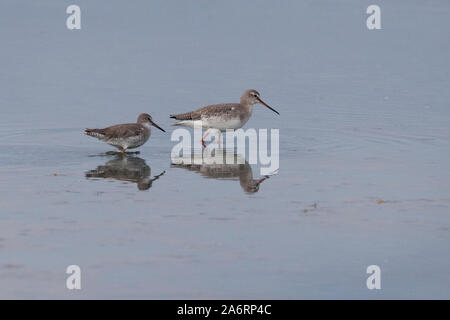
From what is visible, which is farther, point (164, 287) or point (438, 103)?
point (438, 103)

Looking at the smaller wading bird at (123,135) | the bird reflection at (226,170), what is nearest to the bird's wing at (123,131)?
the smaller wading bird at (123,135)

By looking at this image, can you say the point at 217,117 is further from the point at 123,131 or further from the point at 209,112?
the point at 123,131

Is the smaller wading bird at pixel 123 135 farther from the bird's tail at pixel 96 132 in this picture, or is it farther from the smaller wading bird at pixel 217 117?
the smaller wading bird at pixel 217 117

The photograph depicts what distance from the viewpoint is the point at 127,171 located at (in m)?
14.2

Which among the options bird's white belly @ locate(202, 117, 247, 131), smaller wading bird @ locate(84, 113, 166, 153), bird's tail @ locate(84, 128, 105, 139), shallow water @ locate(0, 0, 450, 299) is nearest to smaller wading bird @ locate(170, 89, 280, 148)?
bird's white belly @ locate(202, 117, 247, 131)

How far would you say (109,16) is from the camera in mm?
29672

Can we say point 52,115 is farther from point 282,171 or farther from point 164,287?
point 164,287

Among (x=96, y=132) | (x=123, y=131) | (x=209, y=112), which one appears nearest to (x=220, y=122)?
(x=209, y=112)

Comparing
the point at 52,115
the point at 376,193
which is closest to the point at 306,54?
the point at 52,115

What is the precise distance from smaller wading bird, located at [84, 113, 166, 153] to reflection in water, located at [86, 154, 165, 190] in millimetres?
351

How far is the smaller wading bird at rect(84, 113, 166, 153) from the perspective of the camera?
15516mm

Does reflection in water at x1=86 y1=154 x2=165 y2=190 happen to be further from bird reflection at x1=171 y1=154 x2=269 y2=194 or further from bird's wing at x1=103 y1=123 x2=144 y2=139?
bird reflection at x1=171 y1=154 x2=269 y2=194

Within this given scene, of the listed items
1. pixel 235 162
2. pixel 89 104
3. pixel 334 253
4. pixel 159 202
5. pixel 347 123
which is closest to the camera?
pixel 334 253

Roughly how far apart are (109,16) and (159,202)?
18.5m
